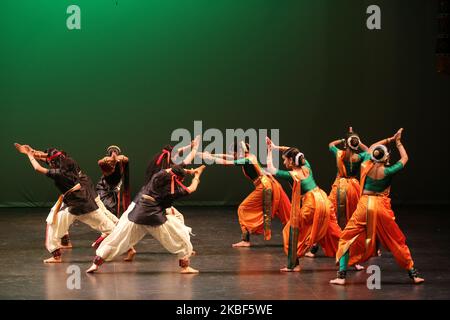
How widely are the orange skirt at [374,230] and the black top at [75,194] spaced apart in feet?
8.30

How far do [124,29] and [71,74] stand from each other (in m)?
0.95

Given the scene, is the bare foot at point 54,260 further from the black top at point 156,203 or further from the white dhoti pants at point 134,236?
the black top at point 156,203

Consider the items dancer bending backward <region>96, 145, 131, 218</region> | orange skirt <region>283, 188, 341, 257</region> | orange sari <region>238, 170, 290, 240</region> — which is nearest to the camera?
orange skirt <region>283, 188, 341, 257</region>

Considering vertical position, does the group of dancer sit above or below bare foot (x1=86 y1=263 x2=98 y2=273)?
above

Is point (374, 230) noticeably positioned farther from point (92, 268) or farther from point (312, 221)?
point (92, 268)

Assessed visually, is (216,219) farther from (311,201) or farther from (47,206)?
(311,201)

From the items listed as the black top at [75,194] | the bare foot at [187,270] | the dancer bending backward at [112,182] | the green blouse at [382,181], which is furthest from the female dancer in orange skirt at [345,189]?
the black top at [75,194]

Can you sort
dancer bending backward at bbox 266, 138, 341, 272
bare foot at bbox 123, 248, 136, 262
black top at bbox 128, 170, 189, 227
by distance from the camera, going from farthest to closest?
bare foot at bbox 123, 248, 136, 262
dancer bending backward at bbox 266, 138, 341, 272
black top at bbox 128, 170, 189, 227

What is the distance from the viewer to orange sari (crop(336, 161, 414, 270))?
722 cm

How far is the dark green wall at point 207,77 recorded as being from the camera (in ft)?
39.9

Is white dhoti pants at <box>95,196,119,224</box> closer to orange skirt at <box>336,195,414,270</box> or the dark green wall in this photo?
orange skirt at <box>336,195,414,270</box>

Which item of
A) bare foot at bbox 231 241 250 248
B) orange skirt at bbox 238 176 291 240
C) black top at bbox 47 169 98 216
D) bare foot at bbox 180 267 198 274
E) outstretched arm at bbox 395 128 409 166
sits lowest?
bare foot at bbox 231 241 250 248

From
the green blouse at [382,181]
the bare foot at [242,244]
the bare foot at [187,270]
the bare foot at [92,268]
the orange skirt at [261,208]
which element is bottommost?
the bare foot at [242,244]

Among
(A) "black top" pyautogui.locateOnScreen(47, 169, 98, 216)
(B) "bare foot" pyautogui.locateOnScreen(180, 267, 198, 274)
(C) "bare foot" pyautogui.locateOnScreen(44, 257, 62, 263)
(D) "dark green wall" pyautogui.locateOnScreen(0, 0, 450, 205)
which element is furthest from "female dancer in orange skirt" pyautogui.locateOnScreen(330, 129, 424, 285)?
(D) "dark green wall" pyautogui.locateOnScreen(0, 0, 450, 205)
